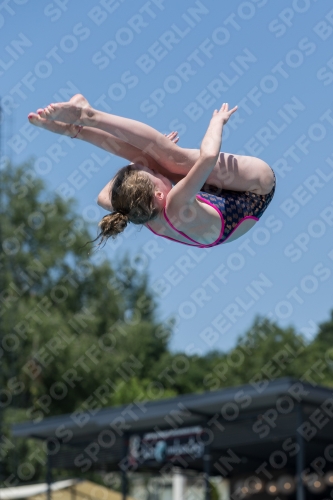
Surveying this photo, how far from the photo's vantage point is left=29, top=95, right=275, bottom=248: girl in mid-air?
14.1ft

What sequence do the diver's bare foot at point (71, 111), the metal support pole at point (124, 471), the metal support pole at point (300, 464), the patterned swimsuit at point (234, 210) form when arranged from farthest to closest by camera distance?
the metal support pole at point (124, 471)
the metal support pole at point (300, 464)
the patterned swimsuit at point (234, 210)
the diver's bare foot at point (71, 111)

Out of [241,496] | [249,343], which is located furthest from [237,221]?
[249,343]

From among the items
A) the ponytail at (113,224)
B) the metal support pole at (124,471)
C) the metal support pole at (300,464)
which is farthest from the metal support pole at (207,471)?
the ponytail at (113,224)

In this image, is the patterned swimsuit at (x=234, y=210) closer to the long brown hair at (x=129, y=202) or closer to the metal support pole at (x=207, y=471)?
the long brown hair at (x=129, y=202)

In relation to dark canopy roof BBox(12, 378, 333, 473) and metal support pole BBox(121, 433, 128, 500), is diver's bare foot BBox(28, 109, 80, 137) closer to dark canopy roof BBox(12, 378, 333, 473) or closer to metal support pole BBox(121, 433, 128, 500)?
dark canopy roof BBox(12, 378, 333, 473)

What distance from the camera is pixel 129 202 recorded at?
4367mm

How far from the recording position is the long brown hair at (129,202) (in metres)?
4.36

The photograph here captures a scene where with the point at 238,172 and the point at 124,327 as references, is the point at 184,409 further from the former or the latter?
the point at 124,327

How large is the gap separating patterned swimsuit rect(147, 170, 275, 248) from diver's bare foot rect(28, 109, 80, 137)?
2.30 ft

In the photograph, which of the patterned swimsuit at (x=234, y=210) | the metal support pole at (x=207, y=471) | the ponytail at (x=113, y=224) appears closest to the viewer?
the ponytail at (x=113, y=224)

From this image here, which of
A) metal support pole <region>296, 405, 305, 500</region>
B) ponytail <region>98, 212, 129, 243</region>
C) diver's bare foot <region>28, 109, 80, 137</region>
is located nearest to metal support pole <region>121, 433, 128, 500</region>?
metal support pole <region>296, 405, 305, 500</region>

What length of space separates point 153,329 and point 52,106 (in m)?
31.8

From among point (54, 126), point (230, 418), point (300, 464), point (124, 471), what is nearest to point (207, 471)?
point (230, 418)

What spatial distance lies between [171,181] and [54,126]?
74 cm
